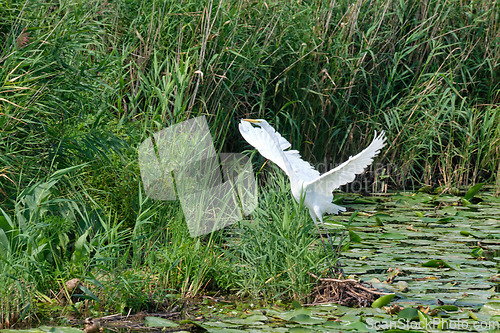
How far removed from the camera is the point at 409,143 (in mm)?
5617

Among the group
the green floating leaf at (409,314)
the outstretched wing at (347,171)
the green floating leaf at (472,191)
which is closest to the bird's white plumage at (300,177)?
the outstretched wing at (347,171)

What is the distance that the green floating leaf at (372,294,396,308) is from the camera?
2.99 m

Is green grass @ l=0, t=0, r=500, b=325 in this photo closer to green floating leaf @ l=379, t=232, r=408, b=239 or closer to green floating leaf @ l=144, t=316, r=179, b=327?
green floating leaf @ l=144, t=316, r=179, b=327

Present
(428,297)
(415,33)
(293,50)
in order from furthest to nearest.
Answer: (415,33)
(293,50)
(428,297)

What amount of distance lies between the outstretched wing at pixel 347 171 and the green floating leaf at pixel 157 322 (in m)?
1.00

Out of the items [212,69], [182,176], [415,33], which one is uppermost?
[415,33]

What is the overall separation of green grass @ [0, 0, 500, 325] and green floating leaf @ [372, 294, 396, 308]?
36 centimetres

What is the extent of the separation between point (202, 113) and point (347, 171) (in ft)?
4.57

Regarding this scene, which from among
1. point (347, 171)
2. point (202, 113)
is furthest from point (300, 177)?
point (202, 113)

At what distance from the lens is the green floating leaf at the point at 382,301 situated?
2994 mm

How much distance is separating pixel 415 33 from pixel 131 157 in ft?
9.91

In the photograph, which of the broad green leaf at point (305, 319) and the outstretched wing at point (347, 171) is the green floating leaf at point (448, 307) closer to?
the broad green leaf at point (305, 319)

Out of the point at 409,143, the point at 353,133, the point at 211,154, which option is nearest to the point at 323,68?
the point at 353,133

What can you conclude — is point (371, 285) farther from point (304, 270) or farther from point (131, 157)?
point (131, 157)
